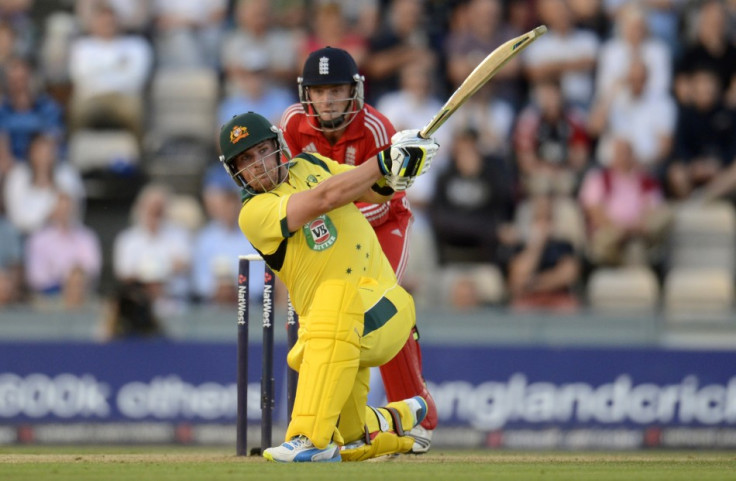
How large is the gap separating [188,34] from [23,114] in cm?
192

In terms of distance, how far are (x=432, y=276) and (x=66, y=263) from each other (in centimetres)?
342

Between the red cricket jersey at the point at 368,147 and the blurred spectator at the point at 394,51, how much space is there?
551 cm

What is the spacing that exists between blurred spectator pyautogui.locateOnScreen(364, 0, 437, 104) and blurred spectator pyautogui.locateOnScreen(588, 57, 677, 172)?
1787 mm

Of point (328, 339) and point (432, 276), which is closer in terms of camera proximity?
point (328, 339)

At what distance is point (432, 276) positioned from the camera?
1270 cm

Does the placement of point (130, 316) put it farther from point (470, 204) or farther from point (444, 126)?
point (444, 126)

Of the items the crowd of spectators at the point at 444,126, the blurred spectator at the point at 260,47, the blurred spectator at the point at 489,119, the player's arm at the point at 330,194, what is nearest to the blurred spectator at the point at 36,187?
the crowd of spectators at the point at 444,126

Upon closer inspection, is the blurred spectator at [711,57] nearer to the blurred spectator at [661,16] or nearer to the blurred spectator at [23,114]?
the blurred spectator at [661,16]

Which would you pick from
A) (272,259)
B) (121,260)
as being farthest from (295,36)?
(272,259)

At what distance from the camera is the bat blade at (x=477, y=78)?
7.22 m

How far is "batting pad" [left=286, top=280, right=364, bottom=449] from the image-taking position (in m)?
7.01

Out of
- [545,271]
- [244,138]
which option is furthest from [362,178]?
[545,271]

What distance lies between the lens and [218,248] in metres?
12.6

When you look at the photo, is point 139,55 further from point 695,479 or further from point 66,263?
point 695,479
